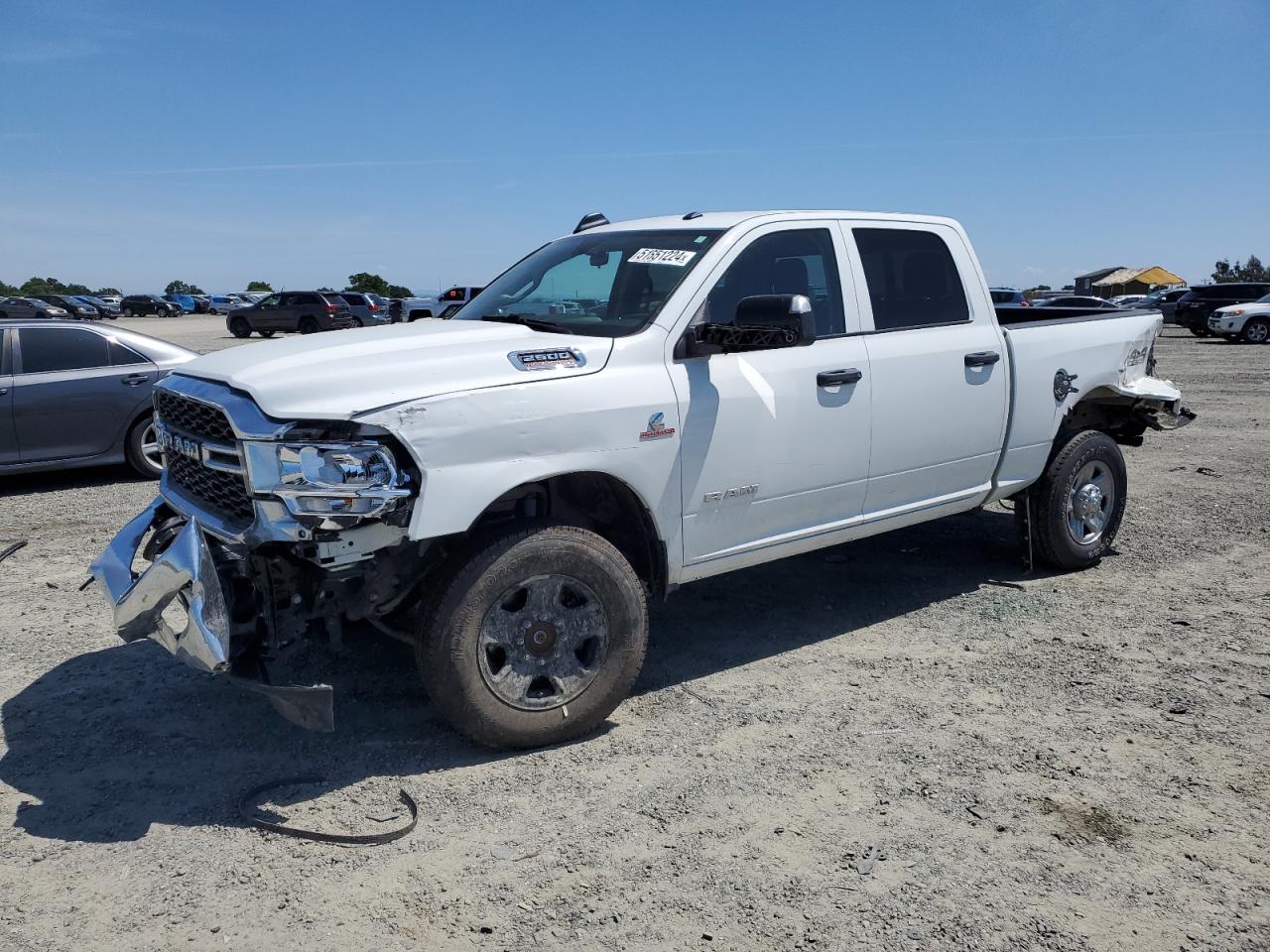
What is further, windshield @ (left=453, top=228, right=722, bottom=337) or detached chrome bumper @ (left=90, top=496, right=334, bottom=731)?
windshield @ (left=453, top=228, right=722, bottom=337)

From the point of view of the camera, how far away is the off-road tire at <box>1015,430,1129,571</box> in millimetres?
6113

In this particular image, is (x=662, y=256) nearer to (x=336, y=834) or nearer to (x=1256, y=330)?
(x=336, y=834)

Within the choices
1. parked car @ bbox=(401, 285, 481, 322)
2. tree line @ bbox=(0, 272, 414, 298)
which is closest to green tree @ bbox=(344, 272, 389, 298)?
tree line @ bbox=(0, 272, 414, 298)

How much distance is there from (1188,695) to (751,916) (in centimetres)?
264

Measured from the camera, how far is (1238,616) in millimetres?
5559

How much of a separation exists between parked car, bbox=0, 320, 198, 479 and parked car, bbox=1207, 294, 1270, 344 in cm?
2872

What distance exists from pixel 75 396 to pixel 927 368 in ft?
24.3

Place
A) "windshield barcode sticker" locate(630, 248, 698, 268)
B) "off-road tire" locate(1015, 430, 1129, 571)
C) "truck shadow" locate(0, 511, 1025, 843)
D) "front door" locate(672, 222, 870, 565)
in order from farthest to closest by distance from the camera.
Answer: "off-road tire" locate(1015, 430, 1129, 571), "windshield barcode sticker" locate(630, 248, 698, 268), "front door" locate(672, 222, 870, 565), "truck shadow" locate(0, 511, 1025, 843)

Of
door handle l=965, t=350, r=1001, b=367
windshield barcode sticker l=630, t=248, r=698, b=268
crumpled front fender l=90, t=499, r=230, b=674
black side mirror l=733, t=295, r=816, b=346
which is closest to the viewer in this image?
crumpled front fender l=90, t=499, r=230, b=674

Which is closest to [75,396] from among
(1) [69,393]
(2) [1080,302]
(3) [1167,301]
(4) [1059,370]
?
(1) [69,393]

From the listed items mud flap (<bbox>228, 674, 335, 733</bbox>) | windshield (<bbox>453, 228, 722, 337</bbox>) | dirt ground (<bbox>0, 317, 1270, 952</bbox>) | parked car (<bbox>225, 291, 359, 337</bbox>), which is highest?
parked car (<bbox>225, 291, 359, 337</bbox>)

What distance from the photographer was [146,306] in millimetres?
65000

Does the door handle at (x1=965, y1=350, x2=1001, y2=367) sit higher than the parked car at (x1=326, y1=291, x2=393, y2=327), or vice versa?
the parked car at (x1=326, y1=291, x2=393, y2=327)

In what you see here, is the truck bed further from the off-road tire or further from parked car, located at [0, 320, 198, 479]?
parked car, located at [0, 320, 198, 479]
